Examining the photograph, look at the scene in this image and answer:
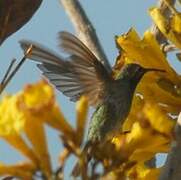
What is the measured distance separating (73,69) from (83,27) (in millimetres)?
711

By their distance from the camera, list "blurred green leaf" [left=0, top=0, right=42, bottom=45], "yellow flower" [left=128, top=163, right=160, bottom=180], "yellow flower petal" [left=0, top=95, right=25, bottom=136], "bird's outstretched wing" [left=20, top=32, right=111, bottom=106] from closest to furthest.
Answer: "yellow flower petal" [left=0, top=95, right=25, bottom=136] < "yellow flower" [left=128, top=163, right=160, bottom=180] < "blurred green leaf" [left=0, top=0, right=42, bottom=45] < "bird's outstretched wing" [left=20, top=32, right=111, bottom=106]

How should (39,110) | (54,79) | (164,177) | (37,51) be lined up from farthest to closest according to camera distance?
(54,79) → (37,51) → (164,177) → (39,110)

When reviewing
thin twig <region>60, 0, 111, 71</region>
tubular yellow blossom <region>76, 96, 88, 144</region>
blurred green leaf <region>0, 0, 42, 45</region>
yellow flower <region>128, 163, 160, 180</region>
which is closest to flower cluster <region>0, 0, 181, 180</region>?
tubular yellow blossom <region>76, 96, 88, 144</region>

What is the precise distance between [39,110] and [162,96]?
0.98 metres

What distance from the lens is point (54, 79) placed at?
3.02 metres

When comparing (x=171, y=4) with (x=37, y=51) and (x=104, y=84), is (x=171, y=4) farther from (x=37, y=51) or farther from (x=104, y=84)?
(x=104, y=84)

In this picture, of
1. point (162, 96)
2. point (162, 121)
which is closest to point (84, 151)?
point (162, 121)

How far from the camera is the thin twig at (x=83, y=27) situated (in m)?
3.63

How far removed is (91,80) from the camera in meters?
3.13

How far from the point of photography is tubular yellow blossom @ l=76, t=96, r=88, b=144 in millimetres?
1498

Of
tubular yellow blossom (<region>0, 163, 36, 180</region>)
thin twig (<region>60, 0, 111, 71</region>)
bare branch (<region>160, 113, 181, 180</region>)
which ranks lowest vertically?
bare branch (<region>160, 113, 181, 180</region>)

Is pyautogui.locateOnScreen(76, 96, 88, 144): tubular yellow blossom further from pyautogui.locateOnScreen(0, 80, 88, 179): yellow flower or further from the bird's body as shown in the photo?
the bird's body

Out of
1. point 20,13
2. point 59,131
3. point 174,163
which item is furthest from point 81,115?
point 20,13

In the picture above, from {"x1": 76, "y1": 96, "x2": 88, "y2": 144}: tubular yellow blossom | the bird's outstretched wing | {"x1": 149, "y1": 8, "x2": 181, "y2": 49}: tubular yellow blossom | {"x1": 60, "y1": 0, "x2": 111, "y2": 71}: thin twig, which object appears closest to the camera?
{"x1": 76, "y1": 96, "x2": 88, "y2": 144}: tubular yellow blossom
